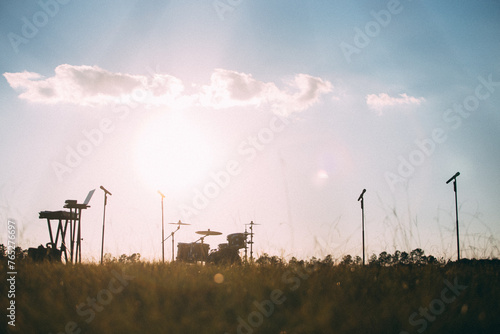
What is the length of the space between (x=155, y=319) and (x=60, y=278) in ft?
7.93

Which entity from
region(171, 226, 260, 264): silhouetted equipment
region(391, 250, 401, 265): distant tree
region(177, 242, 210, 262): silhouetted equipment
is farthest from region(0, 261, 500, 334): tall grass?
region(177, 242, 210, 262): silhouetted equipment

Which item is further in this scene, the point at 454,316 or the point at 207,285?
the point at 207,285

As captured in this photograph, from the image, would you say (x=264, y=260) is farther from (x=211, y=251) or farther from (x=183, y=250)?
(x=183, y=250)

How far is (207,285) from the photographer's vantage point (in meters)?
4.32

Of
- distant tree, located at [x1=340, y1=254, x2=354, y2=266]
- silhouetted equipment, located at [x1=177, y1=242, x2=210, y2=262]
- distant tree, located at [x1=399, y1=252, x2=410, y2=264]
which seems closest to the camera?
distant tree, located at [x1=399, y1=252, x2=410, y2=264]

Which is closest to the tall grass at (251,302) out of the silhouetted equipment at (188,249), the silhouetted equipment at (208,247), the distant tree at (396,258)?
the distant tree at (396,258)

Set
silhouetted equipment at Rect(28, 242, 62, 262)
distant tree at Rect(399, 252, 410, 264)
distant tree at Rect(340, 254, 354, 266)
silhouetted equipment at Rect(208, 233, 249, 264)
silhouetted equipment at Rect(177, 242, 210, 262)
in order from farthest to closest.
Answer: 1. silhouetted equipment at Rect(177, 242, 210, 262)
2. silhouetted equipment at Rect(208, 233, 249, 264)
3. silhouetted equipment at Rect(28, 242, 62, 262)
4. distant tree at Rect(340, 254, 354, 266)
5. distant tree at Rect(399, 252, 410, 264)

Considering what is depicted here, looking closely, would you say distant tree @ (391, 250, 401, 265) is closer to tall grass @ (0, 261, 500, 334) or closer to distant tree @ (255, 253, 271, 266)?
tall grass @ (0, 261, 500, 334)

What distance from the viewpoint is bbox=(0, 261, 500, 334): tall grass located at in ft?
10.1

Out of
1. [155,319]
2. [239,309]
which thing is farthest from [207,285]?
[155,319]

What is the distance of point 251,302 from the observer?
3695 millimetres

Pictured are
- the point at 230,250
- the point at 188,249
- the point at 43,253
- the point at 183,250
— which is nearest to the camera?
the point at 43,253

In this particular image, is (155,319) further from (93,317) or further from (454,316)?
(454,316)

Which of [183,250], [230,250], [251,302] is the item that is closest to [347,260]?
[251,302]
